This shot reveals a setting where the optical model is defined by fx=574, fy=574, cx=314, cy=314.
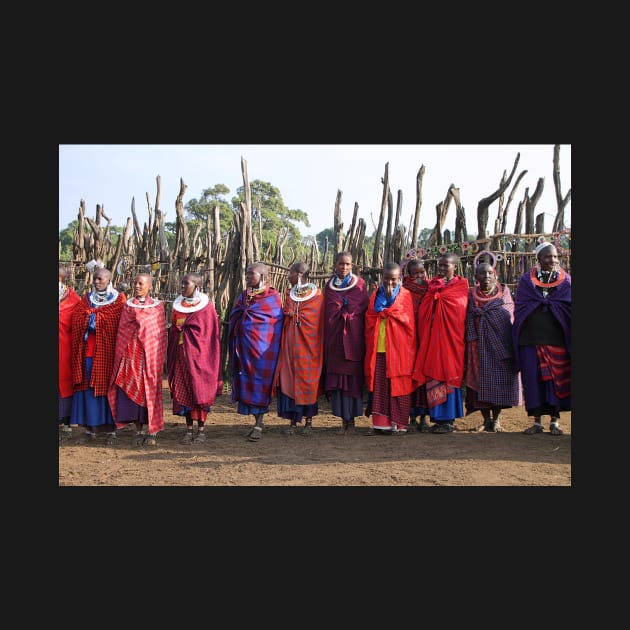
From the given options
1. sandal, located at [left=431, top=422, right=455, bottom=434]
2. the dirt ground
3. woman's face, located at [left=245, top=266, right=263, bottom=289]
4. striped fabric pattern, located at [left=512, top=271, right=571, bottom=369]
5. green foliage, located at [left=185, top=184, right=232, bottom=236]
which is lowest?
the dirt ground

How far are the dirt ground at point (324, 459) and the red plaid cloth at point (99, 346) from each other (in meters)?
0.65

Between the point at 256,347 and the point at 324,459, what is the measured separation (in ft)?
5.14

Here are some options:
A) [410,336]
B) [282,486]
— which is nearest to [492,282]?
[410,336]

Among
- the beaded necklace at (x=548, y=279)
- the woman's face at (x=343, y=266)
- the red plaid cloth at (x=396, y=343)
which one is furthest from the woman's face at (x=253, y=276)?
the beaded necklace at (x=548, y=279)

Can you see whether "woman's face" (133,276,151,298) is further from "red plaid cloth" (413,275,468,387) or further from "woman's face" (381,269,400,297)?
"red plaid cloth" (413,275,468,387)

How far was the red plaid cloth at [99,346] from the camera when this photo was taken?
6070 millimetres

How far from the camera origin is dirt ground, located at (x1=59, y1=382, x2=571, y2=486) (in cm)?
468

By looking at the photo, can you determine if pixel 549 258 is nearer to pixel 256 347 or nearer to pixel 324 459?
pixel 324 459

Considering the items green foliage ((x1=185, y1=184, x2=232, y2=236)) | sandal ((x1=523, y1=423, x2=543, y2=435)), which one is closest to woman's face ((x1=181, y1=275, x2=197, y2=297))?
sandal ((x1=523, y1=423, x2=543, y2=435))

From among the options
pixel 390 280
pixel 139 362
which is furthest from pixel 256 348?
pixel 390 280

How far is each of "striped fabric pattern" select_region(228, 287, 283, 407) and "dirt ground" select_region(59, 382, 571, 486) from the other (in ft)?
1.68

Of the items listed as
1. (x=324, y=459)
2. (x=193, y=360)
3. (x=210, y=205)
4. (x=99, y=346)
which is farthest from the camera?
(x=210, y=205)

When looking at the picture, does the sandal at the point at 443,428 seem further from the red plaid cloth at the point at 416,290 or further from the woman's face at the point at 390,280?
the woman's face at the point at 390,280

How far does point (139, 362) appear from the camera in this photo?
5.93 m
